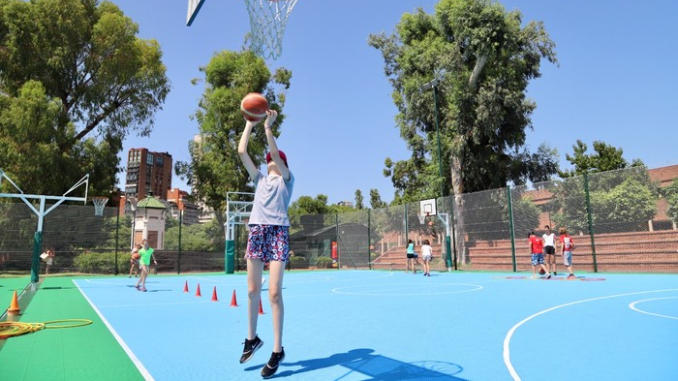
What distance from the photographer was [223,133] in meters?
32.3

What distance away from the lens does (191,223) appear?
25.9 meters

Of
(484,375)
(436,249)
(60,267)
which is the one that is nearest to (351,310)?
(484,375)

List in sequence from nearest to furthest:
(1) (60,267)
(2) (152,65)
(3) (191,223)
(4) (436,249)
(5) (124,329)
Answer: (5) (124,329) < (1) (60,267) < (4) (436,249) < (3) (191,223) < (2) (152,65)

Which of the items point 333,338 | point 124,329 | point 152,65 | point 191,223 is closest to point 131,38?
point 152,65

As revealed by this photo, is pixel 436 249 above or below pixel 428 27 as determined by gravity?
below

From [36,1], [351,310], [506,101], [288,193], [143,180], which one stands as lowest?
[351,310]

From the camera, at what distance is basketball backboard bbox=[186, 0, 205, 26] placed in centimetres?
734

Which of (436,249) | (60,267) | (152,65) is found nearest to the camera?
(60,267)

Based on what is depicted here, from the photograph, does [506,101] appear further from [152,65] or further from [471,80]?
[152,65]

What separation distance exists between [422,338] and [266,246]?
2.58 metres

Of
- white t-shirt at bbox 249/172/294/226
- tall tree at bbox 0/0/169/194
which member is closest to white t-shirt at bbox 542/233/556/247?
white t-shirt at bbox 249/172/294/226

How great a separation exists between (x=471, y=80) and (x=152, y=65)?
20664 mm

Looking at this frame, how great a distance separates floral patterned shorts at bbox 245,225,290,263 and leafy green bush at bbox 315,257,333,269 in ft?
81.7

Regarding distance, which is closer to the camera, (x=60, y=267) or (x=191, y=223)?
(x=60, y=267)
